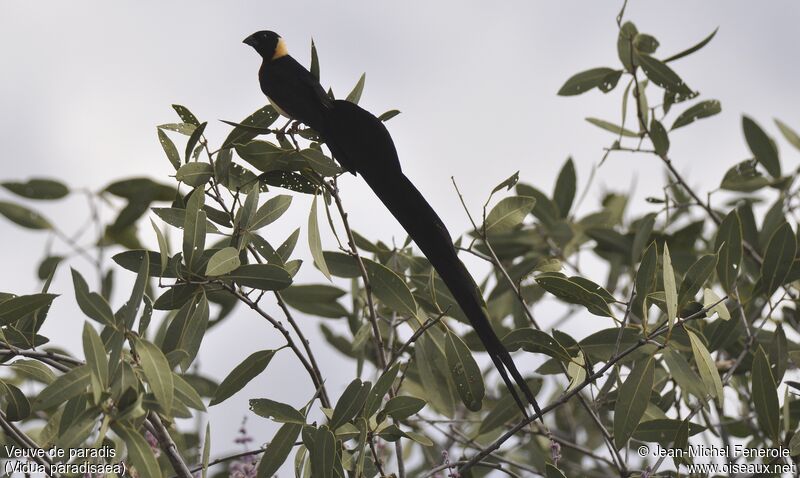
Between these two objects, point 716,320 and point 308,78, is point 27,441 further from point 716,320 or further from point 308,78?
point 716,320

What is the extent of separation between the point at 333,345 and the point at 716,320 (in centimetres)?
147

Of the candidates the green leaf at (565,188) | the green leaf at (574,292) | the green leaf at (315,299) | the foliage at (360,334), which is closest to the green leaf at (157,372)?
the foliage at (360,334)

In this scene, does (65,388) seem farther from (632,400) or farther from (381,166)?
(632,400)

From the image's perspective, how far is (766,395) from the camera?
208cm

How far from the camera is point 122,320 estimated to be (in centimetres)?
176

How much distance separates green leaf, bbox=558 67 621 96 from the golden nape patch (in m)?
0.86

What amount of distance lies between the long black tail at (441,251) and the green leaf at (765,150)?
1791 millimetres

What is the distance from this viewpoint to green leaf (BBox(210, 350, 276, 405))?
208 cm

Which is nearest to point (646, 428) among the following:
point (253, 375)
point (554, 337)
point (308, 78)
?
point (554, 337)

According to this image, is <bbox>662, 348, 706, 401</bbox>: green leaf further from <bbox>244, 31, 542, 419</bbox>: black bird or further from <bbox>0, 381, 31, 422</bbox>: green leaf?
<bbox>0, 381, 31, 422</bbox>: green leaf

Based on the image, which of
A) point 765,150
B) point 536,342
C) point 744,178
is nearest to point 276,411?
point 536,342

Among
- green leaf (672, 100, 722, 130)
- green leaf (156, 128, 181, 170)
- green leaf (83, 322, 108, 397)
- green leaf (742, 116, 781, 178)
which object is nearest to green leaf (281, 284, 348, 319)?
green leaf (156, 128, 181, 170)

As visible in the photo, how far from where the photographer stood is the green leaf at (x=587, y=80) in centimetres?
283

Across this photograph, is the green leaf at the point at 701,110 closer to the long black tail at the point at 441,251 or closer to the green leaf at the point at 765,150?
the green leaf at the point at 765,150
